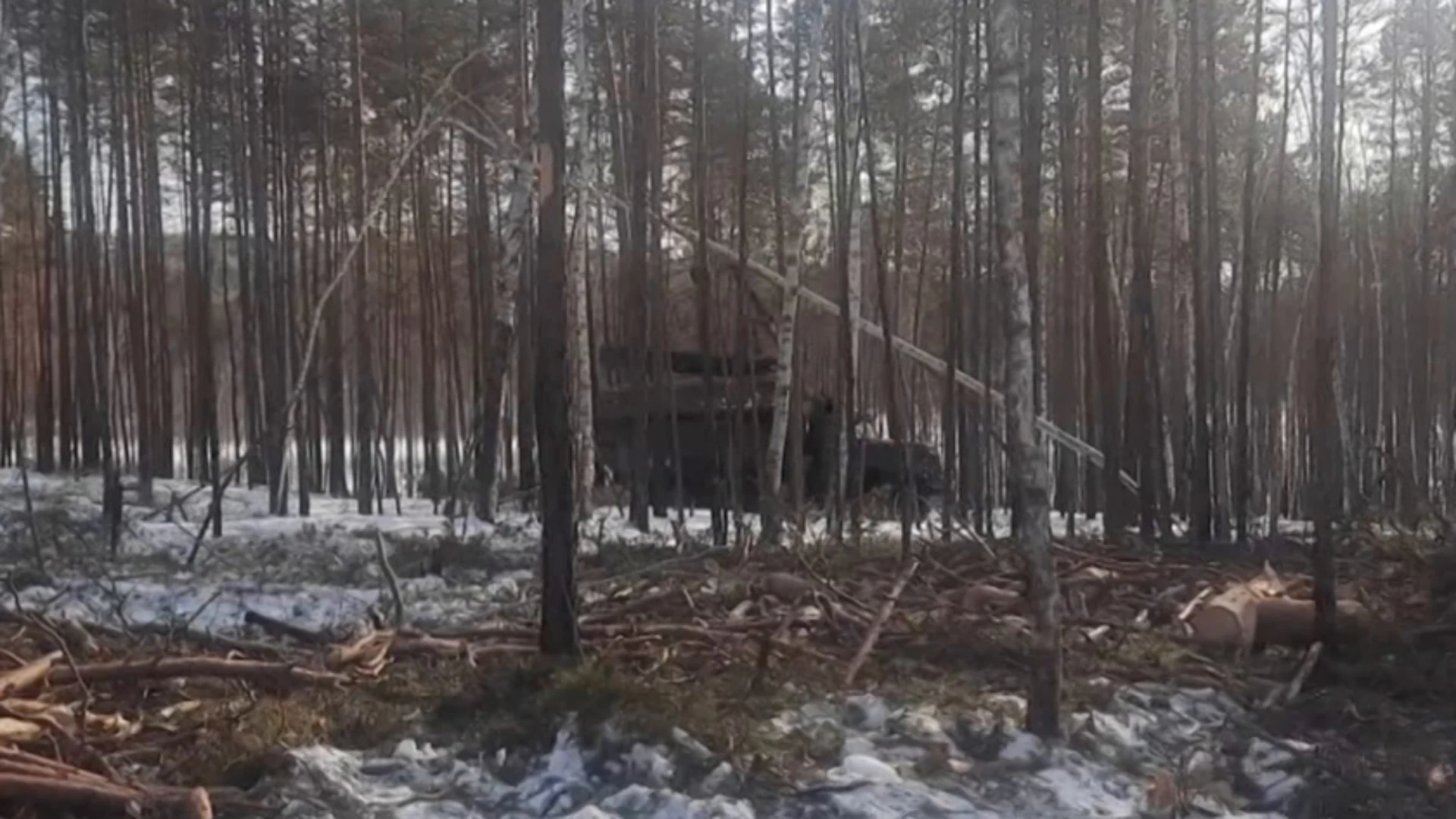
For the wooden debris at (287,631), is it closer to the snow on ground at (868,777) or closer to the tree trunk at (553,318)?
the tree trunk at (553,318)

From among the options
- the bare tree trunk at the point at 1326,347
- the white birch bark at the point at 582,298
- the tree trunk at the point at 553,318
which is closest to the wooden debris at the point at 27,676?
the tree trunk at the point at 553,318

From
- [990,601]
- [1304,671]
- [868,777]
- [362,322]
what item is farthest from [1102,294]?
[362,322]

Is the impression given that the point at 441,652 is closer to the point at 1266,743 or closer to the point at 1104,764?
the point at 1104,764

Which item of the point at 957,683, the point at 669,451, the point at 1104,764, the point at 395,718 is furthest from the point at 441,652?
the point at 669,451

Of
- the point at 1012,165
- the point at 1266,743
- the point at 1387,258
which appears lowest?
the point at 1266,743

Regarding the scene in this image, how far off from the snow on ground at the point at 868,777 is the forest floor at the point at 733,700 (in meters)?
0.02

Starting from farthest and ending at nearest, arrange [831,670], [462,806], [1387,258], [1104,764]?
[1387,258] → [831,670] → [1104,764] → [462,806]

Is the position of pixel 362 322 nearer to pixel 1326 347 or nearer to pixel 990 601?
pixel 990 601

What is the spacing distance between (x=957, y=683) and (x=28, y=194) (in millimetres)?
21556

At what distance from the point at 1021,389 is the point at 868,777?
66.6 inches

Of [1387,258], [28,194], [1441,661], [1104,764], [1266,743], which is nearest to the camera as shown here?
[1104,764]

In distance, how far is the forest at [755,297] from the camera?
7.92 metres

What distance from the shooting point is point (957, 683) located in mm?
6895

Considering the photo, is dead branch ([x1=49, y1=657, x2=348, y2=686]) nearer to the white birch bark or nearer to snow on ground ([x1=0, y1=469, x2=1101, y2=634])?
snow on ground ([x1=0, y1=469, x2=1101, y2=634])
